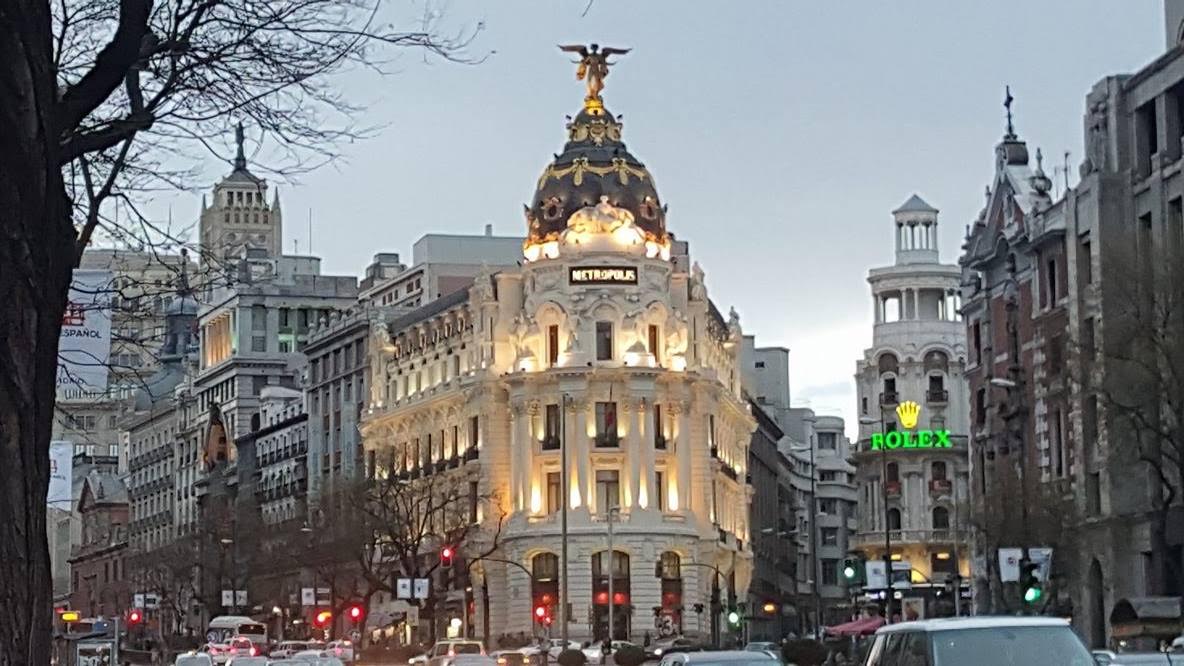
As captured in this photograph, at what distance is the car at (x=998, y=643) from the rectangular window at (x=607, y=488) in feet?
300

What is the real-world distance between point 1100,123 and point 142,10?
2813 inches

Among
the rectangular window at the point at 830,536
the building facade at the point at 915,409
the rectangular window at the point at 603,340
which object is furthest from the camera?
A: the rectangular window at the point at 830,536

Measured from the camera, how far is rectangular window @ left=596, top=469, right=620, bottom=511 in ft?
369

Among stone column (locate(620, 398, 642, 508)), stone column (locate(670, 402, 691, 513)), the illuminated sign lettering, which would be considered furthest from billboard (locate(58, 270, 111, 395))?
stone column (locate(670, 402, 691, 513))

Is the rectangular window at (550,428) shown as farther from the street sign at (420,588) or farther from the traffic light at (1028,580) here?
the traffic light at (1028,580)

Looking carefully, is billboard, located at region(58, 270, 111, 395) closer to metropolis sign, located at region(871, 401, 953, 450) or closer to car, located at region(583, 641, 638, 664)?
car, located at region(583, 641, 638, 664)

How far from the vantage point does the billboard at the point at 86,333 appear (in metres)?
21.7

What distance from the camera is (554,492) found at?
114 meters

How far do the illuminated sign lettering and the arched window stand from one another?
1939 inches

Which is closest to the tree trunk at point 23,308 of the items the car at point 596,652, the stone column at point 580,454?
the car at point 596,652

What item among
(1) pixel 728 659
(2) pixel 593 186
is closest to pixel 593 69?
(2) pixel 593 186

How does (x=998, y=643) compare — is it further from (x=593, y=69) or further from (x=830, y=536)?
(x=830, y=536)

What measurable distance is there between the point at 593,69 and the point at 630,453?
845 inches

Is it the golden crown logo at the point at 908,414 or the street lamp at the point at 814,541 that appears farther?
the street lamp at the point at 814,541
